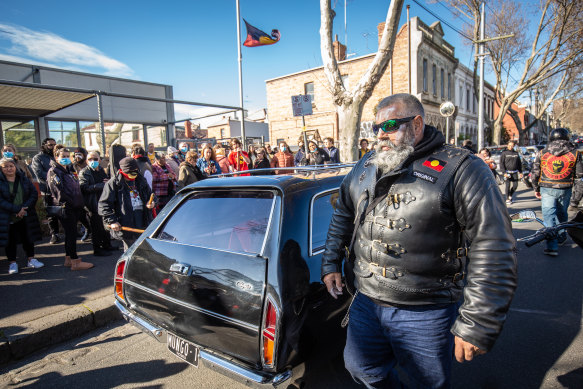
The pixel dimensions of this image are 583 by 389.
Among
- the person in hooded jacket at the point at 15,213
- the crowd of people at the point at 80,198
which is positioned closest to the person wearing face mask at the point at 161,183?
the crowd of people at the point at 80,198

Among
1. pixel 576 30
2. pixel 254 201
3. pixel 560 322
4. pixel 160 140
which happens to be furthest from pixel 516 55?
pixel 254 201

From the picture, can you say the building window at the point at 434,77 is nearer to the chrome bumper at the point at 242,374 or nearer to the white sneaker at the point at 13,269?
the white sneaker at the point at 13,269

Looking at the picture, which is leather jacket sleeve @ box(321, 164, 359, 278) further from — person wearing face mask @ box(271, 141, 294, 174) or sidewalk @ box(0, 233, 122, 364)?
person wearing face mask @ box(271, 141, 294, 174)

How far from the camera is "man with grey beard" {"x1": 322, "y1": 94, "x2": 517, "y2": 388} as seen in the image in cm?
145

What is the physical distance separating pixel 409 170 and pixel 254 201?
121 cm

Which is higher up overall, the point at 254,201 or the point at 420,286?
the point at 254,201

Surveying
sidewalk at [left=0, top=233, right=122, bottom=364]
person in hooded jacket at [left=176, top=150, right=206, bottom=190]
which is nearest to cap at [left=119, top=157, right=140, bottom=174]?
person in hooded jacket at [left=176, top=150, right=206, bottom=190]

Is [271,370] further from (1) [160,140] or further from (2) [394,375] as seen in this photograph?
(1) [160,140]

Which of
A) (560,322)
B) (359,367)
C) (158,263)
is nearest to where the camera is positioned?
(359,367)

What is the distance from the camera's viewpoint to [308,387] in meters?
2.39

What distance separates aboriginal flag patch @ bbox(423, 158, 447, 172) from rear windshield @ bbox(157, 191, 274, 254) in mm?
1097

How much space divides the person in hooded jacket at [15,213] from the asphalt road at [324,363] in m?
2.52

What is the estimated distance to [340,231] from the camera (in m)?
2.09

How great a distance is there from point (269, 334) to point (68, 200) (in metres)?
4.65
